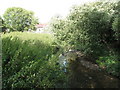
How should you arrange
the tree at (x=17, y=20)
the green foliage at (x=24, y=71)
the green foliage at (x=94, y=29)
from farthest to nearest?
the tree at (x=17, y=20) → the green foliage at (x=94, y=29) → the green foliage at (x=24, y=71)

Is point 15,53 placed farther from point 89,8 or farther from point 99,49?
point 99,49

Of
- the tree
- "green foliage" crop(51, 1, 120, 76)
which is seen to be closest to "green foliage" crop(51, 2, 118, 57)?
"green foliage" crop(51, 1, 120, 76)

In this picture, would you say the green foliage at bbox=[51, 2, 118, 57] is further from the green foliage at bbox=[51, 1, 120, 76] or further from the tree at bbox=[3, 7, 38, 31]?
the tree at bbox=[3, 7, 38, 31]

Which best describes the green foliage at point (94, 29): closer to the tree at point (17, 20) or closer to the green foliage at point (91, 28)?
the green foliage at point (91, 28)

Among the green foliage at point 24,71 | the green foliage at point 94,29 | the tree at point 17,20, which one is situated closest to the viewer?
the green foliage at point 24,71

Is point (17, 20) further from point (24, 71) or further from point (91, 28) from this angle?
point (24, 71)

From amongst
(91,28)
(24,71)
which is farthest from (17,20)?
(24,71)

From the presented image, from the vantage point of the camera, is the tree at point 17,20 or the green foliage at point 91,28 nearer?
the green foliage at point 91,28

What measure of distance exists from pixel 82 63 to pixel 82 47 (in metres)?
0.64

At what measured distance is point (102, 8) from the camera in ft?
13.8

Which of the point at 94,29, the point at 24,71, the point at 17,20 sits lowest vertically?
the point at 24,71

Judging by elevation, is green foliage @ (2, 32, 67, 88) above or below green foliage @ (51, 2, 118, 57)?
below

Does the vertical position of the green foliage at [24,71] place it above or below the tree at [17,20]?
below

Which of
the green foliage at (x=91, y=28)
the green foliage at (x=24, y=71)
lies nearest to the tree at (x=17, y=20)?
the green foliage at (x=91, y=28)
